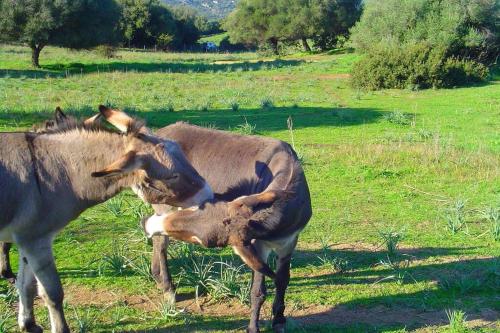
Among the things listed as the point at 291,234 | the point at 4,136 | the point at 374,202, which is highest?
the point at 4,136

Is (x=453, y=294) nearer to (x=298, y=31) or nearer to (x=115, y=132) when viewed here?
(x=115, y=132)

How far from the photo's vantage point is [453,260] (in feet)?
24.3

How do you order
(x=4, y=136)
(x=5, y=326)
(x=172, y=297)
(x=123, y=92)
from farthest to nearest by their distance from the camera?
(x=123, y=92)
(x=172, y=297)
(x=5, y=326)
(x=4, y=136)

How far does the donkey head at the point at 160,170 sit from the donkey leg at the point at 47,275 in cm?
90

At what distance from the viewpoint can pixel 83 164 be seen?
472 cm

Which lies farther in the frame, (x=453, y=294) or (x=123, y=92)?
(x=123, y=92)

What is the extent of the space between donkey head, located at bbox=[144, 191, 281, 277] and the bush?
2520 cm

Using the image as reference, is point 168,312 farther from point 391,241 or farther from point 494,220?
point 494,220

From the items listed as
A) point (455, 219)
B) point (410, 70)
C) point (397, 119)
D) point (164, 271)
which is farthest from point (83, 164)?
point (410, 70)

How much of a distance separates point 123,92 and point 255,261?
850 inches

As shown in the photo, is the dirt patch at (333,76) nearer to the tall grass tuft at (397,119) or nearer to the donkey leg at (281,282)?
the tall grass tuft at (397,119)

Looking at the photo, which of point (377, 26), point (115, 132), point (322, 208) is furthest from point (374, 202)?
point (377, 26)

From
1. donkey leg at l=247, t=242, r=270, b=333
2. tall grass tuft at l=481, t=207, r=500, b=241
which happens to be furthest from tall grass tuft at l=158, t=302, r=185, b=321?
tall grass tuft at l=481, t=207, r=500, b=241

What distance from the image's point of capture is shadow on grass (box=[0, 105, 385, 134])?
1636 cm
